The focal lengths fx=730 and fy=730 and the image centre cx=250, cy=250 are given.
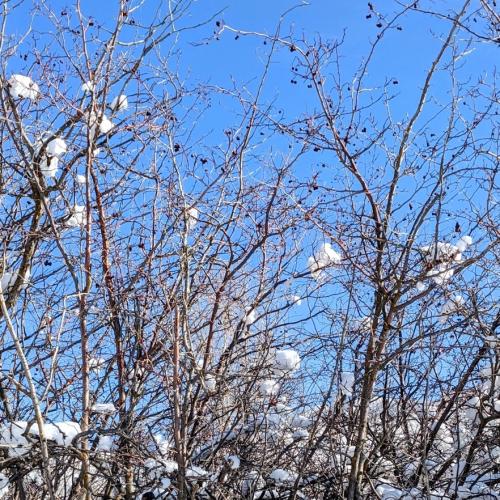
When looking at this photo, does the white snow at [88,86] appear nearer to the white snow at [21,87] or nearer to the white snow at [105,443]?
the white snow at [21,87]

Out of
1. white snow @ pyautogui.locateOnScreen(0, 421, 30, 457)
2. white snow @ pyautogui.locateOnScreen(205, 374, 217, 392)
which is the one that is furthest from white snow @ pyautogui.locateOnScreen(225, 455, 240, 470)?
white snow @ pyautogui.locateOnScreen(0, 421, 30, 457)

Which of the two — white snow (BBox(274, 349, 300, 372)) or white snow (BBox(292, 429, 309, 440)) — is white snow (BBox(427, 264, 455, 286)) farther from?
white snow (BBox(292, 429, 309, 440))

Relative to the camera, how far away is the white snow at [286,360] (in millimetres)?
5367

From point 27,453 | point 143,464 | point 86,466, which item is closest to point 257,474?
point 143,464

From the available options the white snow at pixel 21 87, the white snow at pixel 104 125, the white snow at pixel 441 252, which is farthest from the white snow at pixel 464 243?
the white snow at pixel 21 87

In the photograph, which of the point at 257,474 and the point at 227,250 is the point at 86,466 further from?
the point at 227,250

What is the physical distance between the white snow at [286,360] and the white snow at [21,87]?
8.96 ft

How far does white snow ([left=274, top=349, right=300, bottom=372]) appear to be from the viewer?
17.6 ft

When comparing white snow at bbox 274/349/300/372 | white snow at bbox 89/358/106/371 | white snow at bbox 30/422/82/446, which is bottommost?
white snow at bbox 30/422/82/446

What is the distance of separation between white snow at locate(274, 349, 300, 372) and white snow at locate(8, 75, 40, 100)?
8.96 ft

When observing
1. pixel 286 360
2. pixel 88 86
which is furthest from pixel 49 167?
pixel 286 360

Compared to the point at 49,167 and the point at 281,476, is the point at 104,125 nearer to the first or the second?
the point at 49,167

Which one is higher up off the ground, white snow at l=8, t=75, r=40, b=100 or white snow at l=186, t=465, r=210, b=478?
white snow at l=8, t=75, r=40, b=100

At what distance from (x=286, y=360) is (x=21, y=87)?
9.50 ft
